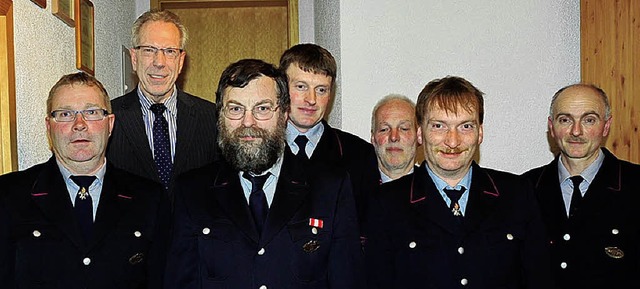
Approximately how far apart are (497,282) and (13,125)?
1896 mm

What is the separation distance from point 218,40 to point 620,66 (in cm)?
312

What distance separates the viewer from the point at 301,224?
267 cm

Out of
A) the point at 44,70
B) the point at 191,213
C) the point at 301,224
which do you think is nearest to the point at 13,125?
the point at 44,70

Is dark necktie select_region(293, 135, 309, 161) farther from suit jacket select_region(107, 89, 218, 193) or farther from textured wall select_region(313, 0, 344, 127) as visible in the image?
textured wall select_region(313, 0, 344, 127)

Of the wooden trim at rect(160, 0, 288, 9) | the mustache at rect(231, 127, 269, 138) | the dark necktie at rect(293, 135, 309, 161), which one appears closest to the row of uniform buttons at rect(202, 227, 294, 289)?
the mustache at rect(231, 127, 269, 138)

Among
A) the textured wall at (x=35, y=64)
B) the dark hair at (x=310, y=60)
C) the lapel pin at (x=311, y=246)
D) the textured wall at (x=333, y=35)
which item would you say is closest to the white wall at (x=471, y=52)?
the textured wall at (x=333, y=35)

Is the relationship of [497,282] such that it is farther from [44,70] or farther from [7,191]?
[44,70]

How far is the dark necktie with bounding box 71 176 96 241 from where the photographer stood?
2.80 metres

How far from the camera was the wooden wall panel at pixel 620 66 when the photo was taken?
4152mm

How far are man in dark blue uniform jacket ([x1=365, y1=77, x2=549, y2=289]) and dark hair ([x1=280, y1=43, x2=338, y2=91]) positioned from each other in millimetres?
542

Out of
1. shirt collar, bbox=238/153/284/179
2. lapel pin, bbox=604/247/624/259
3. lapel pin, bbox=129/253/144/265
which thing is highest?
shirt collar, bbox=238/153/284/179

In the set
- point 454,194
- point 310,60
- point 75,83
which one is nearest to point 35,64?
point 75,83

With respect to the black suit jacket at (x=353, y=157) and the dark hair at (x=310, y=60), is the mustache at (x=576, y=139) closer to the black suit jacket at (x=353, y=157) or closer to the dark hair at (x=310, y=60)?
the black suit jacket at (x=353, y=157)

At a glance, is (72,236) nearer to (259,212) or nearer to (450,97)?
(259,212)
